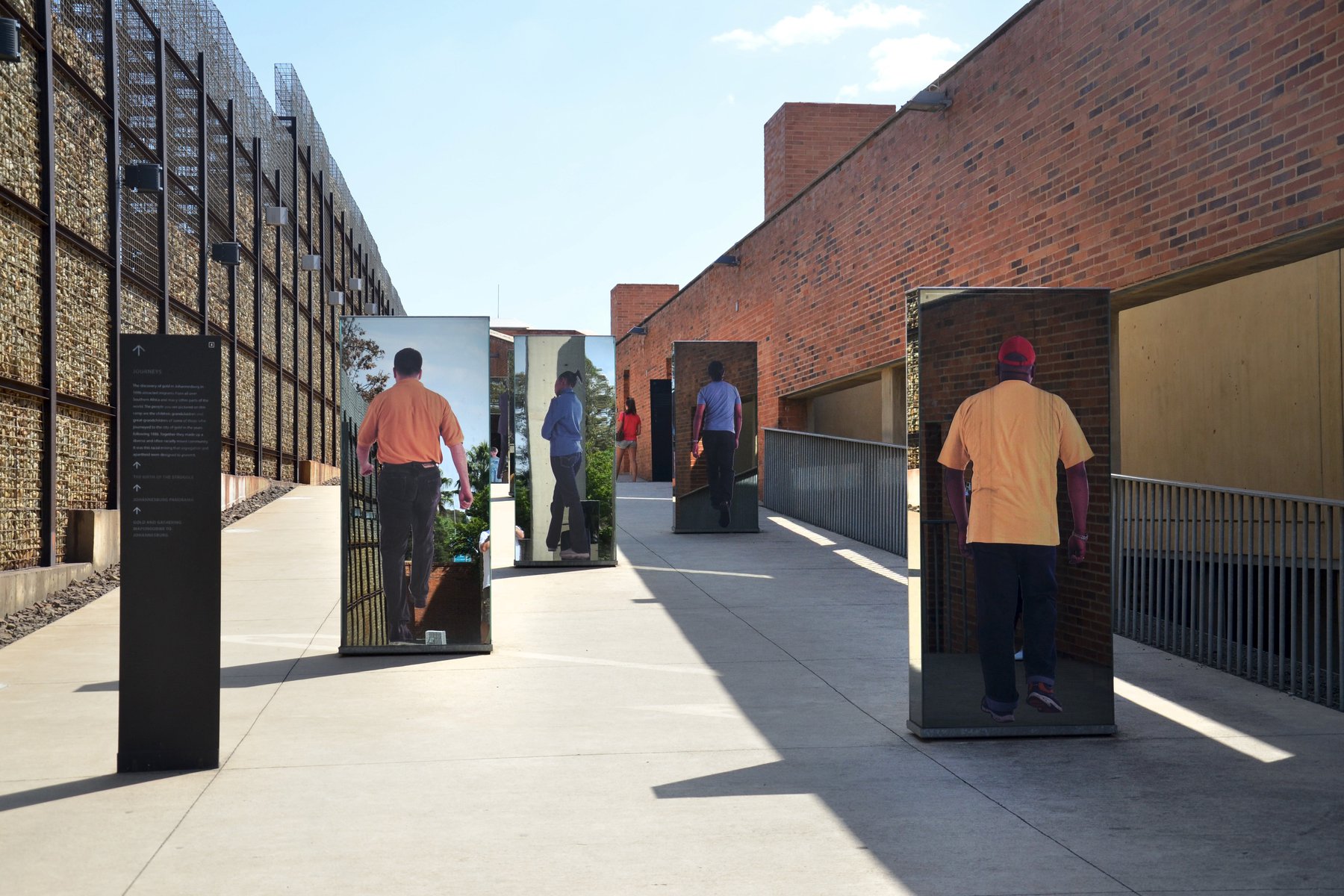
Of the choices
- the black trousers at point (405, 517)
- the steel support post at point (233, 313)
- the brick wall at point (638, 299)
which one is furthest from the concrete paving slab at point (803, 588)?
the brick wall at point (638, 299)

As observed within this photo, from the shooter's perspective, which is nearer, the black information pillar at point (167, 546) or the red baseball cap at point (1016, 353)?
the black information pillar at point (167, 546)

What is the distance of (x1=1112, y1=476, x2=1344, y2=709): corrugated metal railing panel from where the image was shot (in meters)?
7.13

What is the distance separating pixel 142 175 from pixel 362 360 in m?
6.04

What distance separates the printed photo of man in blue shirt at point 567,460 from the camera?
13.1m

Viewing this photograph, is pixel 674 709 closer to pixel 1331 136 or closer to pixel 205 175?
pixel 1331 136

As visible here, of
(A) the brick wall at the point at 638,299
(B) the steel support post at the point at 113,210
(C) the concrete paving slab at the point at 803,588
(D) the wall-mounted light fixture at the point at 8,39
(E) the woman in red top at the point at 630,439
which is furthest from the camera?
(A) the brick wall at the point at 638,299

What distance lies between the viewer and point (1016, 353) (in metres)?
6.03

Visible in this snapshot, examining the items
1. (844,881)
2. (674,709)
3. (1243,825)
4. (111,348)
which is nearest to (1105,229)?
(674,709)

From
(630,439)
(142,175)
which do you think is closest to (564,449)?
(142,175)

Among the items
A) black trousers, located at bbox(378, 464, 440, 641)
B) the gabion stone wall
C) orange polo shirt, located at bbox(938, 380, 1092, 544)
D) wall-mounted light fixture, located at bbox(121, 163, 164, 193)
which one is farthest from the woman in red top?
orange polo shirt, located at bbox(938, 380, 1092, 544)

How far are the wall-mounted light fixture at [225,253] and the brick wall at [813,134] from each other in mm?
11112

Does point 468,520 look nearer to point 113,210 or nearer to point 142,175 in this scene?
point 113,210

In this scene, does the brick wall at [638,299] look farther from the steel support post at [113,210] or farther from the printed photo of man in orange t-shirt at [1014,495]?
the printed photo of man in orange t-shirt at [1014,495]

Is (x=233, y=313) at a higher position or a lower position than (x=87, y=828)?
higher
